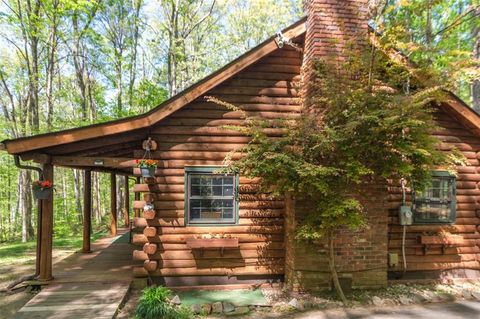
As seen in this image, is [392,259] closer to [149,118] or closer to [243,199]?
[243,199]

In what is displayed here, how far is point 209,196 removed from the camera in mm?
6000

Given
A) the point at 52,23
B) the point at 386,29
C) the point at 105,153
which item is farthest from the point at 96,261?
the point at 52,23

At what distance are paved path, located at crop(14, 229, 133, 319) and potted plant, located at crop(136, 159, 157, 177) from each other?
7.26 ft

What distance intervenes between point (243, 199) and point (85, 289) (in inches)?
137

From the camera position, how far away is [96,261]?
23.9 feet

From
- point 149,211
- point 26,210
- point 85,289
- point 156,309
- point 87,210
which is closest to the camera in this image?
point 156,309

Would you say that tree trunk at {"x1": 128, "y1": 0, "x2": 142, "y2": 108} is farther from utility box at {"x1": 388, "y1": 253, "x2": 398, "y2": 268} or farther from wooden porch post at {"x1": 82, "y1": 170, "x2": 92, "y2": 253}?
utility box at {"x1": 388, "y1": 253, "x2": 398, "y2": 268}

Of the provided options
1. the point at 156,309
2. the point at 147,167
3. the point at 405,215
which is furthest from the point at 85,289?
the point at 405,215

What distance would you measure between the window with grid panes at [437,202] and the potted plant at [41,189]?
7.77 m

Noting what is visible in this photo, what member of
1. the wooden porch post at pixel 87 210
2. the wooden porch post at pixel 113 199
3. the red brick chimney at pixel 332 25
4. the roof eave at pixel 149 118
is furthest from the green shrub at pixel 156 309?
the wooden porch post at pixel 113 199

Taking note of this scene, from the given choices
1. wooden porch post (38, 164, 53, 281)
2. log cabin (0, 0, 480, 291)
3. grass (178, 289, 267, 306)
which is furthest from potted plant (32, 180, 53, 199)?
grass (178, 289, 267, 306)

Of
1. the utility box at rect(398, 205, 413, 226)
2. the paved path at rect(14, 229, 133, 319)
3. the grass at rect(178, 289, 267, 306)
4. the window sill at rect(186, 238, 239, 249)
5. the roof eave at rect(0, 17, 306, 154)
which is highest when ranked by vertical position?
the roof eave at rect(0, 17, 306, 154)

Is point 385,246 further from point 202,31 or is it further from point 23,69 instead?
point 23,69

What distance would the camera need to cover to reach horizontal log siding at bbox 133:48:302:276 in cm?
582
